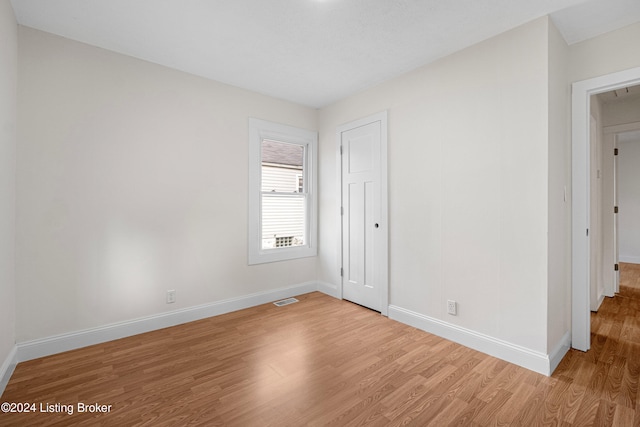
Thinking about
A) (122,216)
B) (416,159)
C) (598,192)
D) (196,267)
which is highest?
(416,159)

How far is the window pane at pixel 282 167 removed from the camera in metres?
3.93

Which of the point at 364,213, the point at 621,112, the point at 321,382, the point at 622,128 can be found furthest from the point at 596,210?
the point at 321,382

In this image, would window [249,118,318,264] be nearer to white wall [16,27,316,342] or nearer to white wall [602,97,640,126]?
white wall [16,27,316,342]

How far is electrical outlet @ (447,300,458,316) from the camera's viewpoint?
2689 mm

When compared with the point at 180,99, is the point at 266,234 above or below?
below

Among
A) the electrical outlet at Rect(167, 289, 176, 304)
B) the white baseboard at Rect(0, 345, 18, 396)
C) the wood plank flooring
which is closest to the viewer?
the wood plank flooring

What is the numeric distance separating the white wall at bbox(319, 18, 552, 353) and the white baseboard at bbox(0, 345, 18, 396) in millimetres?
3243

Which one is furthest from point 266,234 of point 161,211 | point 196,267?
point 161,211

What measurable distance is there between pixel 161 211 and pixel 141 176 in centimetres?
39

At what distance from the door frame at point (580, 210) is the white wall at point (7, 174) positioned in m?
4.36

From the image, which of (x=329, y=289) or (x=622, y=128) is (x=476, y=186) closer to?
(x=329, y=289)

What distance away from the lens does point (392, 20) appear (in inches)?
88.9

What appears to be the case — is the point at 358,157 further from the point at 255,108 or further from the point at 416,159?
the point at 255,108

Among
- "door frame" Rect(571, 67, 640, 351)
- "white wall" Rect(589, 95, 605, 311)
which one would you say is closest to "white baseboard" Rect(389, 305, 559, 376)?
"door frame" Rect(571, 67, 640, 351)
